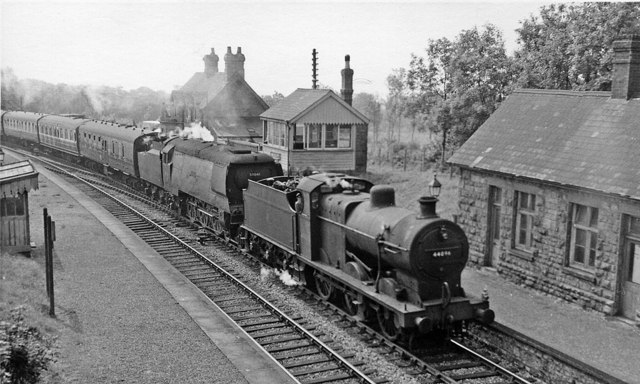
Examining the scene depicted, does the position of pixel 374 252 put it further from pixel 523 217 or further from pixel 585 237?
pixel 523 217

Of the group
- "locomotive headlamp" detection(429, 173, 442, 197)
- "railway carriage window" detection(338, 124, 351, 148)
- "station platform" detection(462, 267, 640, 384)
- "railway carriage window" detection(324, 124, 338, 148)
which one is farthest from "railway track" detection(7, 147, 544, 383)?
"railway carriage window" detection(338, 124, 351, 148)

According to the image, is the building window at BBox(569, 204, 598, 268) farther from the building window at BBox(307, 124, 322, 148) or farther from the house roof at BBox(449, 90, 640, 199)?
the building window at BBox(307, 124, 322, 148)

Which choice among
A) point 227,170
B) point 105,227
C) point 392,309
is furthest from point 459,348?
point 105,227

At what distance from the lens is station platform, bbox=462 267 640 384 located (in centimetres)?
1078

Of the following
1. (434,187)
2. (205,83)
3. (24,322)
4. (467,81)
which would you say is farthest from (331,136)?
(24,322)

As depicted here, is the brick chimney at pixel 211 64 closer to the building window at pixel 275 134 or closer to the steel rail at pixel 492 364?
the building window at pixel 275 134

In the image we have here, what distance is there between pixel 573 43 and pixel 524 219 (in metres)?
9.09

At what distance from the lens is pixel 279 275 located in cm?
1568

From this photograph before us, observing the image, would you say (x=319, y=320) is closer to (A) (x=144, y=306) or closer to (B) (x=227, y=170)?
(A) (x=144, y=306)

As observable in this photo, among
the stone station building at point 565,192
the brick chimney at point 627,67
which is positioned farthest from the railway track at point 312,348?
the brick chimney at point 627,67

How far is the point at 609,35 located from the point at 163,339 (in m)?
17.2

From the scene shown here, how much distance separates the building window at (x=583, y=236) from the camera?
13.7 metres

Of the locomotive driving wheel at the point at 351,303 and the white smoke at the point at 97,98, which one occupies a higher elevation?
the white smoke at the point at 97,98

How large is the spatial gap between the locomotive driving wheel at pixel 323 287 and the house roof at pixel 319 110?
16343 millimetres
